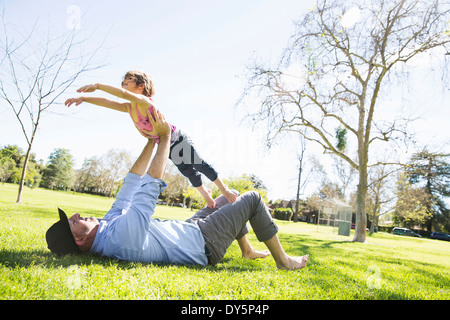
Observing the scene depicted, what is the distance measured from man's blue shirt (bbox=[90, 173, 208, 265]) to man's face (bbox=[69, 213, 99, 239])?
93 mm

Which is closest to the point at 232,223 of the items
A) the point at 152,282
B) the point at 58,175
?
the point at 152,282

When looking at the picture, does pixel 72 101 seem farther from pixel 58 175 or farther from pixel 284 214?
pixel 58 175

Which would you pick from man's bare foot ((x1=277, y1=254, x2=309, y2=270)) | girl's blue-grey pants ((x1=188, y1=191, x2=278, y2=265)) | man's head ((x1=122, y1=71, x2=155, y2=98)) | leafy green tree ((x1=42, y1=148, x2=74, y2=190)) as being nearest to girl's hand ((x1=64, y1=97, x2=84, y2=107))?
man's head ((x1=122, y1=71, x2=155, y2=98))

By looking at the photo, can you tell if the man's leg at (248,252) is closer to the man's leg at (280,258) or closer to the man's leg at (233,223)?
the man's leg at (280,258)

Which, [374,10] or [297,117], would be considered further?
[297,117]

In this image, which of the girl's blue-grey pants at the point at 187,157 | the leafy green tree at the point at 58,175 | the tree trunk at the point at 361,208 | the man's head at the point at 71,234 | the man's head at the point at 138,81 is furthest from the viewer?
the leafy green tree at the point at 58,175

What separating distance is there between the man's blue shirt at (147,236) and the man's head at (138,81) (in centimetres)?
170

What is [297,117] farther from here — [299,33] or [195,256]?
[195,256]

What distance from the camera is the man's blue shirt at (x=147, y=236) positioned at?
2184mm

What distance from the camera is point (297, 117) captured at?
1324cm

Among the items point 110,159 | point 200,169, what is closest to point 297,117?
point 200,169

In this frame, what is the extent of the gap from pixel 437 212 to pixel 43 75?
180 feet

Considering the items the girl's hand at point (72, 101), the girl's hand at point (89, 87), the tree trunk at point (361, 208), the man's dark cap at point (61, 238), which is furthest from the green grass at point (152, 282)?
the tree trunk at point (361, 208)

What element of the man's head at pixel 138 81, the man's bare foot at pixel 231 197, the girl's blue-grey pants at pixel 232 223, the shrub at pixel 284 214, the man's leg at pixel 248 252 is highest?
the man's head at pixel 138 81
